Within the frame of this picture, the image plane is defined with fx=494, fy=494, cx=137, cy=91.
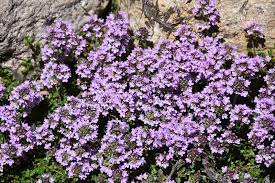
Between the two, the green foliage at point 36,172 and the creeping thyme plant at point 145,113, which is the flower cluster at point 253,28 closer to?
the creeping thyme plant at point 145,113

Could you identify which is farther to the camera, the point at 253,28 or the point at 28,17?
the point at 28,17

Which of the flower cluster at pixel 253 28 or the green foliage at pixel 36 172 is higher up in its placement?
the flower cluster at pixel 253 28

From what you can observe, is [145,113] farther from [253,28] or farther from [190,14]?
[253,28]

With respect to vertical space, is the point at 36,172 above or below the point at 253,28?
below

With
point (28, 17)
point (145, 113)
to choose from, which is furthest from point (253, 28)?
point (28, 17)

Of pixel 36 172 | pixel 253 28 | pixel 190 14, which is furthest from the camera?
pixel 190 14

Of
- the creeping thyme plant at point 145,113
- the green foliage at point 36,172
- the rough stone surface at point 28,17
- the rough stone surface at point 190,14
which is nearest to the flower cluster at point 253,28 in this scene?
the creeping thyme plant at point 145,113

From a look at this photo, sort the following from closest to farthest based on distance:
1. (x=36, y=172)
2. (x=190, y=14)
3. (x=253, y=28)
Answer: (x=36, y=172) → (x=253, y=28) → (x=190, y=14)
